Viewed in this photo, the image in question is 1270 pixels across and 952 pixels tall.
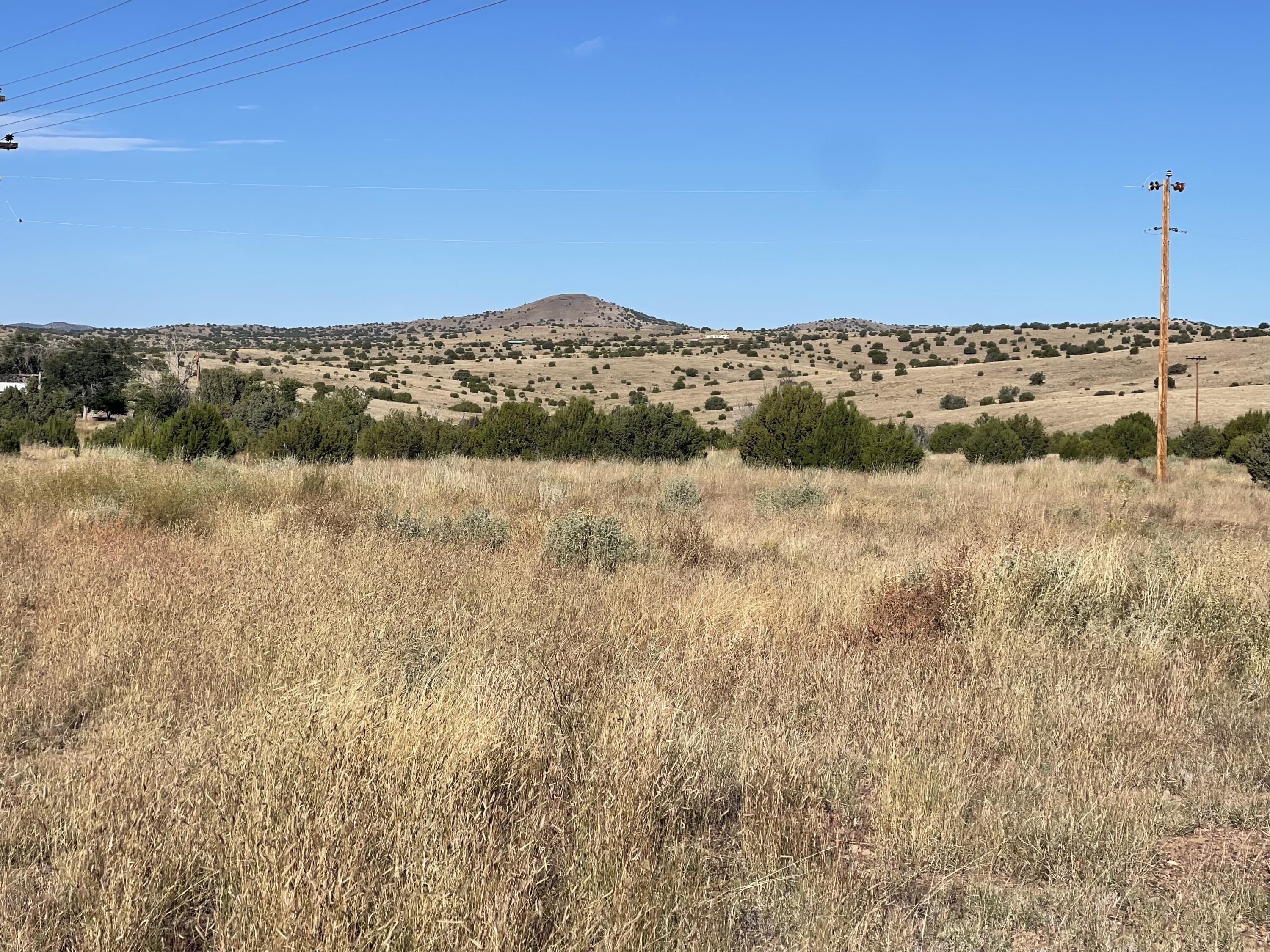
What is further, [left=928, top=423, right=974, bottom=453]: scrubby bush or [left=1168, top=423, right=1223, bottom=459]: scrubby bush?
[left=928, top=423, right=974, bottom=453]: scrubby bush

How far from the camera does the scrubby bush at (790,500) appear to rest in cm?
1570

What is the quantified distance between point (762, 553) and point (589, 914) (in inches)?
332

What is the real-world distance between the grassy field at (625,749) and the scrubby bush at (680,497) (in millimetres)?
5455

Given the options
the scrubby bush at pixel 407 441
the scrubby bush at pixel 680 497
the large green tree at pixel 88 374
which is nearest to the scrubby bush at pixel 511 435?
the scrubby bush at pixel 407 441

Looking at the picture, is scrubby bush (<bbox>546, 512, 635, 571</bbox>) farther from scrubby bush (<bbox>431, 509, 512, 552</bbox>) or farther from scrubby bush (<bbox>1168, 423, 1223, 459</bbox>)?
scrubby bush (<bbox>1168, 423, 1223, 459</bbox>)

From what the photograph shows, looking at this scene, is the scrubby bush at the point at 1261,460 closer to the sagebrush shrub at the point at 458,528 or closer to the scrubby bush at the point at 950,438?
the scrubby bush at the point at 950,438

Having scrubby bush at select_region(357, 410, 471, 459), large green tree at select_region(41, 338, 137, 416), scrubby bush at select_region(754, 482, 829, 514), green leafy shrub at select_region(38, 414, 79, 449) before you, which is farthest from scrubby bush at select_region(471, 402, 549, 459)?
large green tree at select_region(41, 338, 137, 416)

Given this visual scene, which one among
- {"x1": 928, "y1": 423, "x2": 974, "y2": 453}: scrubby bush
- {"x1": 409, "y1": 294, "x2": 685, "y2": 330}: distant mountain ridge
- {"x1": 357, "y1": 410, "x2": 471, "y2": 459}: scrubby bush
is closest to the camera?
{"x1": 357, "y1": 410, "x2": 471, "y2": 459}: scrubby bush

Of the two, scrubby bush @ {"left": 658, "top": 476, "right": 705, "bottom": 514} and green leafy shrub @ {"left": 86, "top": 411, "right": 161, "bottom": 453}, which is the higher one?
green leafy shrub @ {"left": 86, "top": 411, "right": 161, "bottom": 453}

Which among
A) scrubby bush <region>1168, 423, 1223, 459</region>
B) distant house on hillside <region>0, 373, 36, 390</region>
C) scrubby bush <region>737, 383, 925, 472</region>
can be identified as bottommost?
scrubby bush <region>1168, 423, 1223, 459</region>

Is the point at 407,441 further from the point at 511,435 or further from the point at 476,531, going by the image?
the point at 476,531

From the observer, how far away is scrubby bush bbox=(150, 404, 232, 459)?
2188 centimetres

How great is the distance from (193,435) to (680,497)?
13.2 meters

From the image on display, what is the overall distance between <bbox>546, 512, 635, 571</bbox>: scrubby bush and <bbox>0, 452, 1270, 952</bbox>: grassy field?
24cm
